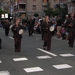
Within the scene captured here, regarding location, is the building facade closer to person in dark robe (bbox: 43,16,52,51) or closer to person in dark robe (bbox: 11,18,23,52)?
person in dark robe (bbox: 43,16,52,51)

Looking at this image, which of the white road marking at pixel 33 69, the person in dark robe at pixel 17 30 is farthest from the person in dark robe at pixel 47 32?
the white road marking at pixel 33 69

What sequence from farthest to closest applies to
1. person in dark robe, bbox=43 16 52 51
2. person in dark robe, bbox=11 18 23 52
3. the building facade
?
the building facade → person in dark robe, bbox=43 16 52 51 → person in dark robe, bbox=11 18 23 52

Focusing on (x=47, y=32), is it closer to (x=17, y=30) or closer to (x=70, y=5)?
(x=17, y=30)

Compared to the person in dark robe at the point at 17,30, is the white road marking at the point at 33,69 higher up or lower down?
lower down

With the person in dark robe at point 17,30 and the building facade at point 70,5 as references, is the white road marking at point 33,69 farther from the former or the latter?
the building facade at point 70,5

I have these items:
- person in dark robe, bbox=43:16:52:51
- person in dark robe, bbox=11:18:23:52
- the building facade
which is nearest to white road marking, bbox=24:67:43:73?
person in dark robe, bbox=11:18:23:52

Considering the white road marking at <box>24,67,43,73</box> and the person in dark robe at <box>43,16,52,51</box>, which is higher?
the person in dark robe at <box>43,16,52,51</box>

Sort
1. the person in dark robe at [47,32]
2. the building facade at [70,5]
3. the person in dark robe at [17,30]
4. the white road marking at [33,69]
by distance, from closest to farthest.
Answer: the white road marking at [33,69], the person in dark robe at [17,30], the person in dark robe at [47,32], the building facade at [70,5]

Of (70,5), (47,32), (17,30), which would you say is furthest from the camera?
(70,5)

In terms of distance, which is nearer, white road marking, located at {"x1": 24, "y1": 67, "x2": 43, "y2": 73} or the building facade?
white road marking, located at {"x1": 24, "y1": 67, "x2": 43, "y2": 73}

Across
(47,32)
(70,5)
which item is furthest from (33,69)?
(70,5)

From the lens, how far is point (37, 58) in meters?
11.3

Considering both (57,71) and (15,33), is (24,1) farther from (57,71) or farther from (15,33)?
(57,71)

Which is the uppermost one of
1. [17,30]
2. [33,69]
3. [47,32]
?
[17,30]
